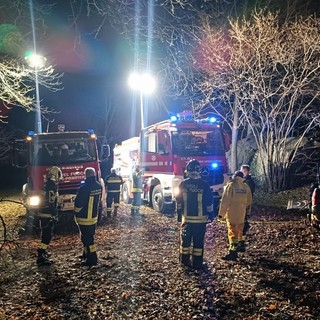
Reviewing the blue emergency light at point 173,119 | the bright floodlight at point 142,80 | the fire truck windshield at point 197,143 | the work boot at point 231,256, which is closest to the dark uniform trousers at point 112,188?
the fire truck windshield at point 197,143

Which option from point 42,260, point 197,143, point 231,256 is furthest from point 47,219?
point 197,143

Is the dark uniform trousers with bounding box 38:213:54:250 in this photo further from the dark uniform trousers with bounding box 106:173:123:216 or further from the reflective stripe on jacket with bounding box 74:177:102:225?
the dark uniform trousers with bounding box 106:173:123:216

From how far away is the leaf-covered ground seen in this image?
15.4ft

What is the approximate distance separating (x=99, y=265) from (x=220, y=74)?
1134 centimetres

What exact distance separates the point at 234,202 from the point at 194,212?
0.95 meters

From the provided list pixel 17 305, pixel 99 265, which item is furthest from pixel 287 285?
pixel 17 305

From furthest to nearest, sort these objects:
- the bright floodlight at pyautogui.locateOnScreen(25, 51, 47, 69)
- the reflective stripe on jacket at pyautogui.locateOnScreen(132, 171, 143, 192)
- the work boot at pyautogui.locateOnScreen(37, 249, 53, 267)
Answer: the reflective stripe on jacket at pyautogui.locateOnScreen(132, 171, 143, 192) → the bright floodlight at pyautogui.locateOnScreen(25, 51, 47, 69) → the work boot at pyautogui.locateOnScreen(37, 249, 53, 267)

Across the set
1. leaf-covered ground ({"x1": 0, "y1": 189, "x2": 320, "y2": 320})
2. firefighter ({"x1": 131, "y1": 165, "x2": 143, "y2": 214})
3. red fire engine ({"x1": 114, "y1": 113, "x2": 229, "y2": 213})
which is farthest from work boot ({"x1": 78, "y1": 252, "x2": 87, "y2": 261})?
firefighter ({"x1": 131, "y1": 165, "x2": 143, "y2": 214})

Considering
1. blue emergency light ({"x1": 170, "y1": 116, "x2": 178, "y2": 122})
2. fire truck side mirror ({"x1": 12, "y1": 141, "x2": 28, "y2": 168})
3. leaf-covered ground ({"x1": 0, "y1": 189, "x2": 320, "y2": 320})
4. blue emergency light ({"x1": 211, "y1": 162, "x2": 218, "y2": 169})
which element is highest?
blue emergency light ({"x1": 170, "y1": 116, "x2": 178, "y2": 122})

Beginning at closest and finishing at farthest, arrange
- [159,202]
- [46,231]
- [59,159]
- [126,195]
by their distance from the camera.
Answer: [46,231] → [59,159] → [159,202] → [126,195]

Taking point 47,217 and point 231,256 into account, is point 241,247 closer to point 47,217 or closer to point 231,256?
point 231,256

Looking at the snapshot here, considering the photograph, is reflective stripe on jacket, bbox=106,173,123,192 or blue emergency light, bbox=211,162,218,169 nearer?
blue emergency light, bbox=211,162,218,169

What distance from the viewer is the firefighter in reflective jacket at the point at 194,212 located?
21.1 ft

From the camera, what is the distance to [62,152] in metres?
11.0
